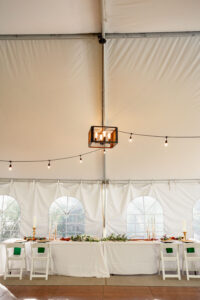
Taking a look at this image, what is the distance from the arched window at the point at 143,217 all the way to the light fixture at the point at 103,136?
483cm

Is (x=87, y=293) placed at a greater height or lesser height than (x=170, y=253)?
lesser

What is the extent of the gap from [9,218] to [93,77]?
17.7ft

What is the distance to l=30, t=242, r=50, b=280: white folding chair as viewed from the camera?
489cm

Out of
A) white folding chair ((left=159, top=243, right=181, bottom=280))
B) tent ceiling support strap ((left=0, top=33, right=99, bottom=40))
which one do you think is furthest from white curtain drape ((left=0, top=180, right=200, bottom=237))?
tent ceiling support strap ((left=0, top=33, right=99, bottom=40))

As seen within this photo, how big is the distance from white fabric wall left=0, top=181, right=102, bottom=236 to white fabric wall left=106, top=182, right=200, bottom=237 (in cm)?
40

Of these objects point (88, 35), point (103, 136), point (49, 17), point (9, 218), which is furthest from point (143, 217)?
point (49, 17)

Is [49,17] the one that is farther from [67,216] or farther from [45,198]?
[67,216]

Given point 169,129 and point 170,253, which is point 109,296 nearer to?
point 170,253

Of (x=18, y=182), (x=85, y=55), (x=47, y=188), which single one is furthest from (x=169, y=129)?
(x=18, y=182)

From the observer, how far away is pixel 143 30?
3477 mm

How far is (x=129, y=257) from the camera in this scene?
5.10 meters

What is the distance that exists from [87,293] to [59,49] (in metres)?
4.02

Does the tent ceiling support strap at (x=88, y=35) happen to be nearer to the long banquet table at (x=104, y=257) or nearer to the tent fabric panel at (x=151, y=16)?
the tent fabric panel at (x=151, y=16)

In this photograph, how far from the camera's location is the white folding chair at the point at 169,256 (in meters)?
4.78
